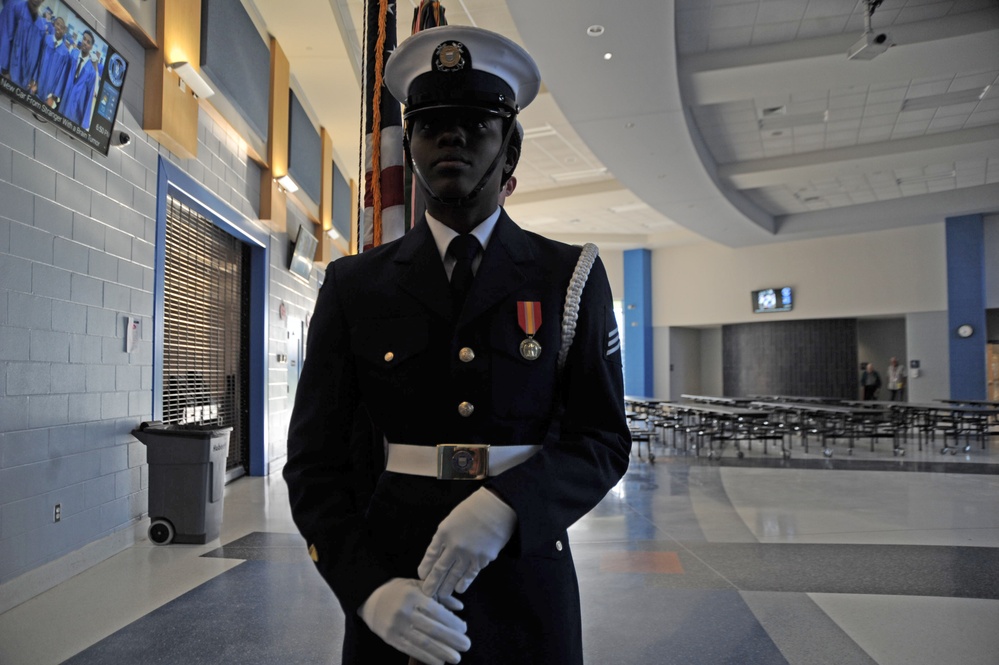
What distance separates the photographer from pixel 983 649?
8.20ft

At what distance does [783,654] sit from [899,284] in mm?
14099

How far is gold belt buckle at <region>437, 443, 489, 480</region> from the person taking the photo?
2.92 ft

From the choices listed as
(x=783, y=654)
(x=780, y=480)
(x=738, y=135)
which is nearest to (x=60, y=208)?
(x=783, y=654)

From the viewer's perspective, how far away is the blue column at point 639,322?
18.1 metres

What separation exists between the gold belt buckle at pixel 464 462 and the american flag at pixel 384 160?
1.00m

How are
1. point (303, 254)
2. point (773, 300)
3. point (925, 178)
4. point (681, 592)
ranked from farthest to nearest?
point (773, 300)
point (925, 178)
point (303, 254)
point (681, 592)

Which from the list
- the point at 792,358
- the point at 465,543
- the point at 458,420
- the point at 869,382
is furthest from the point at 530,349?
the point at 792,358

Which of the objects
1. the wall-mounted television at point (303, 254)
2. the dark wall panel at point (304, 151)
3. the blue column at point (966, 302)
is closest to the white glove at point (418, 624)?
the dark wall panel at point (304, 151)

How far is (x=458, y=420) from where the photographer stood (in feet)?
3.03

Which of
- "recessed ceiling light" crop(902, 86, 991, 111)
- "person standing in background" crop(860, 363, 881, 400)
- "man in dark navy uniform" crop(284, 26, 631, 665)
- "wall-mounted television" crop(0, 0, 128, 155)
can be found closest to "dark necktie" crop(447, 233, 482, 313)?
"man in dark navy uniform" crop(284, 26, 631, 665)

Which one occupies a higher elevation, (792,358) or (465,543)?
(792,358)

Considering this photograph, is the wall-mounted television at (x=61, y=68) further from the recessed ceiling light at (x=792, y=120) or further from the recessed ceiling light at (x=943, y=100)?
the recessed ceiling light at (x=943, y=100)

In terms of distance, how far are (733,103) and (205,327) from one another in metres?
6.92

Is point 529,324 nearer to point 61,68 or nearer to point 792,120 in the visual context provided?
point 61,68
